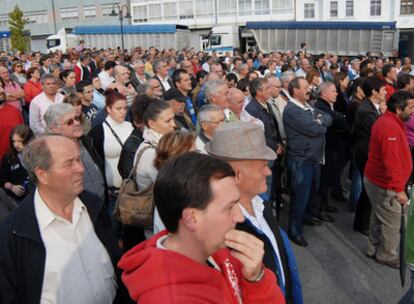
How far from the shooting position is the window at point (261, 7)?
138ft

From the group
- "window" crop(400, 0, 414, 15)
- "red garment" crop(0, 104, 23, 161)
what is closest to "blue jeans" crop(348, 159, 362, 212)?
"red garment" crop(0, 104, 23, 161)

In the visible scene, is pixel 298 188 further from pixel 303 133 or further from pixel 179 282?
pixel 179 282

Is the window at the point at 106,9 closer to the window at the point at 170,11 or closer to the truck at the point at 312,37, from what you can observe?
the window at the point at 170,11

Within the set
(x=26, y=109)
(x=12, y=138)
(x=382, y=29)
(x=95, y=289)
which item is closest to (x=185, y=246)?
(x=95, y=289)

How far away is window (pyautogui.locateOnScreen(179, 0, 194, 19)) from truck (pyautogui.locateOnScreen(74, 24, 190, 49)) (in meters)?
6.76

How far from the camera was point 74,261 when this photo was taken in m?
2.41

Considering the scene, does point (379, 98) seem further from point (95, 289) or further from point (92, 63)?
point (92, 63)

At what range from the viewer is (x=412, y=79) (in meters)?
7.01

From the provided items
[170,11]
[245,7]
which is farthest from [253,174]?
[170,11]

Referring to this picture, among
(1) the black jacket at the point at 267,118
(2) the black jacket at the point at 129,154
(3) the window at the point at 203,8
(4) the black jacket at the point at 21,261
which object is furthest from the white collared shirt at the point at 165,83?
(3) the window at the point at 203,8

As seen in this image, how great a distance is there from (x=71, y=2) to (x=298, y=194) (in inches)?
2114

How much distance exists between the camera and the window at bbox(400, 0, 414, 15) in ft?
118

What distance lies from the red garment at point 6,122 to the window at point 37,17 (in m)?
54.1

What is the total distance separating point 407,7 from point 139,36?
911 inches
